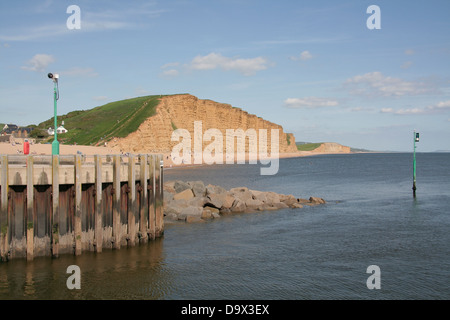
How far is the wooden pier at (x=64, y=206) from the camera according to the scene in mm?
15281

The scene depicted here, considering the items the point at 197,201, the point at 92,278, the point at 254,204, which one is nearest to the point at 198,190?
the point at 197,201

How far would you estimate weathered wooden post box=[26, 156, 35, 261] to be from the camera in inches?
599

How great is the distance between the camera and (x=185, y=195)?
31.6 m

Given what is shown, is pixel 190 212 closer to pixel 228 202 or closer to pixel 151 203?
pixel 228 202

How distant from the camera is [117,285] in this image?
14906mm

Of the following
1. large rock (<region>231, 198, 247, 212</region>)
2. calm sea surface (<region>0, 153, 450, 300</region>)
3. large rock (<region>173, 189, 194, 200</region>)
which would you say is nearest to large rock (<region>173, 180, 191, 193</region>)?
large rock (<region>173, 189, 194, 200</region>)

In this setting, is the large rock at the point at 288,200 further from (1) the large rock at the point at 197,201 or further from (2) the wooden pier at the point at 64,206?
(2) the wooden pier at the point at 64,206

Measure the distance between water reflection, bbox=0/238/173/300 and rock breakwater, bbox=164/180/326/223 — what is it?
1021 cm

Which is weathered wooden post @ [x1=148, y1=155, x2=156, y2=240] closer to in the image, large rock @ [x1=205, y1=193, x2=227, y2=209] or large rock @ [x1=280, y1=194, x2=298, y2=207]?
large rock @ [x1=205, y1=193, x2=227, y2=209]

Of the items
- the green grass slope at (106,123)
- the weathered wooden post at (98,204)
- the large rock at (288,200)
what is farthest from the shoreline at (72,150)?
the large rock at (288,200)
